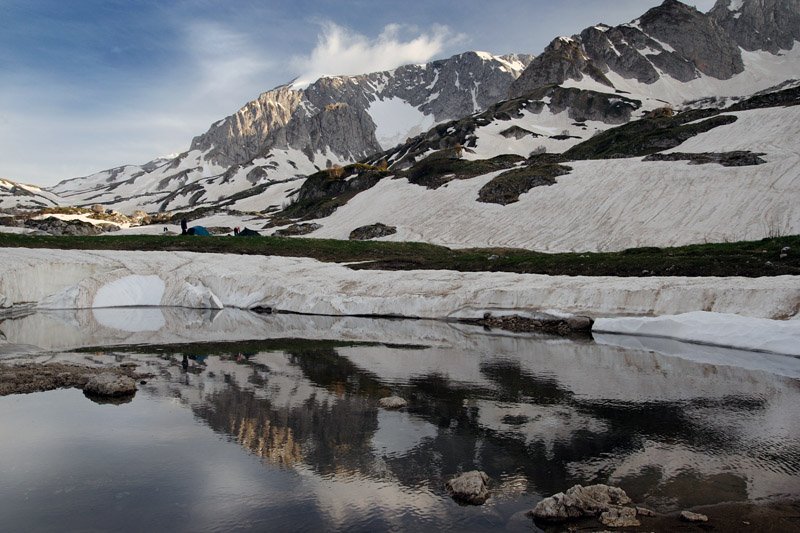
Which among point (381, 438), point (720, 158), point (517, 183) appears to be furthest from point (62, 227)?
point (720, 158)

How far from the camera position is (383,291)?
118 feet

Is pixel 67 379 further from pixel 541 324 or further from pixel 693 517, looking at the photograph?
pixel 541 324

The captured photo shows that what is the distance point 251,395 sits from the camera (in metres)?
14.5

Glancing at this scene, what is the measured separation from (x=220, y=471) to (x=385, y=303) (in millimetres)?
25297

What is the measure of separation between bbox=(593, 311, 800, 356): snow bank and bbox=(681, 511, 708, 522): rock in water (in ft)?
53.2

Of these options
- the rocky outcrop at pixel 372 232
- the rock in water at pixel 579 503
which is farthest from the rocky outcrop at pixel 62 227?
the rock in water at pixel 579 503

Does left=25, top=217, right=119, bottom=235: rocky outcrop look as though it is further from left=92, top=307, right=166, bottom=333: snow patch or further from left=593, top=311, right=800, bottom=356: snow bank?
left=593, top=311, right=800, bottom=356: snow bank

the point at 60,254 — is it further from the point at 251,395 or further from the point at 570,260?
the point at 570,260

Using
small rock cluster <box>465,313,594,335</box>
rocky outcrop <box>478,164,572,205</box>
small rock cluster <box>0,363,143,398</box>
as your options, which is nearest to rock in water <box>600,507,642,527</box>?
small rock cluster <box>0,363,143,398</box>

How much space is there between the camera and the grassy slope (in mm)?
29922

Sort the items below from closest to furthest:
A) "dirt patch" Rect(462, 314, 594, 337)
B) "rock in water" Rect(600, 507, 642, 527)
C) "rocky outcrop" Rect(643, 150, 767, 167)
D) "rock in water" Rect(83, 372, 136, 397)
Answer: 1. "rock in water" Rect(600, 507, 642, 527)
2. "rock in water" Rect(83, 372, 136, 397)
3. "dirt patch" Rect(462, 314, 594, 337)
4. "rocky outcrop" Rect(643, 150, 767, 167)

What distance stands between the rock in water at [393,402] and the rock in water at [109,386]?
701 centimetres

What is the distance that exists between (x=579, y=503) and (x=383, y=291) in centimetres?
2836

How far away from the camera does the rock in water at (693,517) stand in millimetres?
7473
